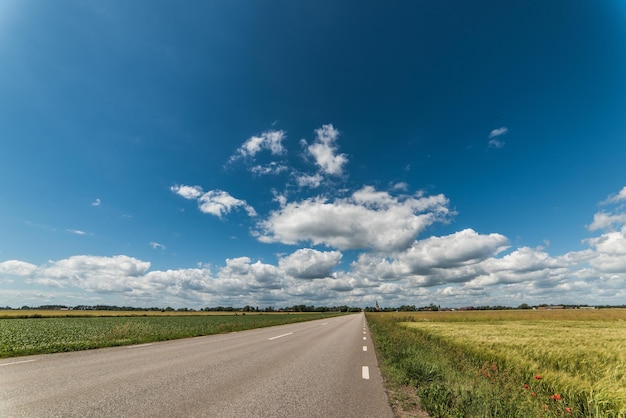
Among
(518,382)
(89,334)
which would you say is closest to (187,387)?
(518,382)

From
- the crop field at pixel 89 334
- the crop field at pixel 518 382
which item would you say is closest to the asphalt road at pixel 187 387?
the crop field at pixel 518 382

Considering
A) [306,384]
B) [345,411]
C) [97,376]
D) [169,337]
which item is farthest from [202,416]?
[169,337]

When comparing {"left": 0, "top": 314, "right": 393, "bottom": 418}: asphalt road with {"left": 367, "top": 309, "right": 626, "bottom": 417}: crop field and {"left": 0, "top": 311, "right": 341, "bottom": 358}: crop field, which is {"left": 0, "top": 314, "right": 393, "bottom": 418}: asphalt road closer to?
{"left": 367, "top": 309, "right": 626, "bottom": 417}: crop field

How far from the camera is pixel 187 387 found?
20.5ft

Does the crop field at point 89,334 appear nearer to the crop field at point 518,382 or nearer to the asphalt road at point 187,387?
the asphalt road at point 187,387

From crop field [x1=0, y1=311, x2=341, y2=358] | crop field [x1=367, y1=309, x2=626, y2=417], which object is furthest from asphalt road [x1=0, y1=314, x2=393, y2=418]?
crop field [x1=0, y1=311, x2=341, y2=358]

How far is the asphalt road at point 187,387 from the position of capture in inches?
192

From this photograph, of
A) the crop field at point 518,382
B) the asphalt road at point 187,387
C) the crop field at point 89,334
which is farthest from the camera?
the crop field at point 89,334

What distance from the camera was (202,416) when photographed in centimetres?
461

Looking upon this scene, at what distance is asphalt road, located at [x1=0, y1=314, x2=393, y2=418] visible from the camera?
192 inches

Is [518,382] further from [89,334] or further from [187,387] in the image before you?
[89,334]

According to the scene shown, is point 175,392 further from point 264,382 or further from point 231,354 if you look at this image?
point 231,354

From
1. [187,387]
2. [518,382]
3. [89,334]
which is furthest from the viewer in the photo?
[89,334]

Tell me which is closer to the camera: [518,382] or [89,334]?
[518,382]
